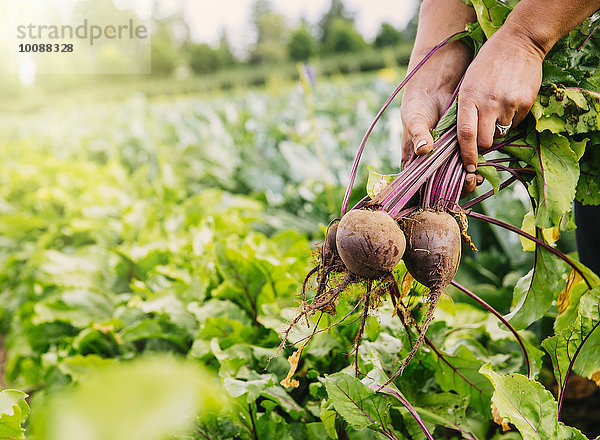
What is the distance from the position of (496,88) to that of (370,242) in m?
0.49

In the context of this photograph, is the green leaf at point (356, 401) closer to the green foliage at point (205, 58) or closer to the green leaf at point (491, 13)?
the green leaf at point (491, 13)

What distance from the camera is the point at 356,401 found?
3.97 ft

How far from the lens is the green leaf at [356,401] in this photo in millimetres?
1192

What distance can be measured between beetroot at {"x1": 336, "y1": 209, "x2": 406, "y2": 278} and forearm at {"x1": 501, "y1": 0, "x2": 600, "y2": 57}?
0.58 m

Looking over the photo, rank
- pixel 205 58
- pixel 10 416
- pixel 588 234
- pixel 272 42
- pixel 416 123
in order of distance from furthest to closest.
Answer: pixel 272 42 < pixel 205 58 < pixel 588 234 < pixel 416 123 < pixel 10 416

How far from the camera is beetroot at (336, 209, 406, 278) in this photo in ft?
3.32

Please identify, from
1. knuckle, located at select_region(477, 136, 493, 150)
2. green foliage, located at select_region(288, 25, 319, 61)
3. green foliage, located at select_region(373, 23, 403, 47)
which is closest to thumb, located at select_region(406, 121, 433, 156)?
knuckle, located at select_region(477, 136, 493, 150)

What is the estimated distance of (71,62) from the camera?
4375 cm

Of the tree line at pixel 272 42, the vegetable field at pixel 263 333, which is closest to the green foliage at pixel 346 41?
the tree line at pixel 272 42

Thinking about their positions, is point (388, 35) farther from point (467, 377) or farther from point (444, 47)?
point (467, 377)

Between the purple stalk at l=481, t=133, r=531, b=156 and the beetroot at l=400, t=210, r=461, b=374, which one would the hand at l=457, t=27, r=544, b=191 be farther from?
the beetroot at l=400, t=210, r=461, b=374

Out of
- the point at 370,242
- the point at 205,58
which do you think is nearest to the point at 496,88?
the point at 370,242

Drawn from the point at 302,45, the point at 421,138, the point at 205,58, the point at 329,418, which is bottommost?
the point at 205,58

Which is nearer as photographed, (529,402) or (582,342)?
(529,402)
